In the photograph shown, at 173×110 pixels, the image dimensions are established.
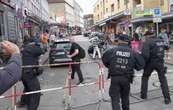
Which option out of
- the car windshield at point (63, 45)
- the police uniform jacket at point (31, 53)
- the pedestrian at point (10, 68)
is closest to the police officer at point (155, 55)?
the police uniform jacket at point (31, 53)

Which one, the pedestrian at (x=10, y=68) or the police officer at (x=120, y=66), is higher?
the pedestrian at (x=10, y=68)

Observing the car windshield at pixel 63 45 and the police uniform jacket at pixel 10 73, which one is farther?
the car windshield at pixel 63 45

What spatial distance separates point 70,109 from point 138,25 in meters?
Result: 36.5

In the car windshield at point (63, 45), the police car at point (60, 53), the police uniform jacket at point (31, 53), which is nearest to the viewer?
the police uniform jacket at point (31, 53)

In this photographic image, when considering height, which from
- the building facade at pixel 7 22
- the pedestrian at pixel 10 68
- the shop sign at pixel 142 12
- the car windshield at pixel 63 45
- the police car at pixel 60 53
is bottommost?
the police car at pixel 60 53

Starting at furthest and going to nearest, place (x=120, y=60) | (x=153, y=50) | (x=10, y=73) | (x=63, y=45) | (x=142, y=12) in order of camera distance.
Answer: (x=142, y=12)
(x=63, y=45)
(x=153, y=50)
(x=120, y=60)
(x=10, y=73)

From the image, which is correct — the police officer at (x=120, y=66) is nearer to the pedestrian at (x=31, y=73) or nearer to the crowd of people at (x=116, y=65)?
the crowd of people at (x=116, y=65)

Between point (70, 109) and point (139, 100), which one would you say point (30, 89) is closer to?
point (70, 109)

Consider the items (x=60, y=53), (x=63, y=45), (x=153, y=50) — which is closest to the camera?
(x=153, y=50)

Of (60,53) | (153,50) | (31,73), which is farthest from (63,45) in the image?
(31,73)

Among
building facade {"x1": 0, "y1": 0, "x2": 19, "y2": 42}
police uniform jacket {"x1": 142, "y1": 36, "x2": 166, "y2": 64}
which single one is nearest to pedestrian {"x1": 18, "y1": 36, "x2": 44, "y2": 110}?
police uniform jacket {"x1": 142, "y1": 36, "x2": 166, "y2": 64}

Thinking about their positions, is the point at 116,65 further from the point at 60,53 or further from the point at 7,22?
the point at 7,22

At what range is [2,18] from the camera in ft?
82.5

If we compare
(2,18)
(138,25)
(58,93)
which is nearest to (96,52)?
(2,18)
